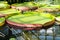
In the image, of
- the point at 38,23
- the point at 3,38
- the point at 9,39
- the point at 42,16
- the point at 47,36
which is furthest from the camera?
A: the point at 47,36

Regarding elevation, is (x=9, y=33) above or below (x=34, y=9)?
below

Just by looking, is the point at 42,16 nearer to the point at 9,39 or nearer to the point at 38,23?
the point at 38,23

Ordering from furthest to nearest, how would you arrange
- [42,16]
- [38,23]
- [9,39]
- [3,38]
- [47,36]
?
[47,36], [3,38], [9,39], [42,16], [38,23]

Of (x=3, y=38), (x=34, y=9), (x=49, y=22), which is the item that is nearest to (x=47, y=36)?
(x=34, y=9)

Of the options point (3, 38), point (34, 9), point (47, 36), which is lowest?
point (47, 36)

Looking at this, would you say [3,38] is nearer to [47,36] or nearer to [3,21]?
[3,21]

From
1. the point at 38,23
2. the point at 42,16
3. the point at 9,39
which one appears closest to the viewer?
the point at 38,23

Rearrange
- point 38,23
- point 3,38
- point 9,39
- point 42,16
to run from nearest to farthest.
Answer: point 38,23, point 42,16, point 9,39, point 3,38

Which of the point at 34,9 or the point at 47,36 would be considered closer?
the point at 34,9

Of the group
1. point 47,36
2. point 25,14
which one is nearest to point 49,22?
point 25,14
